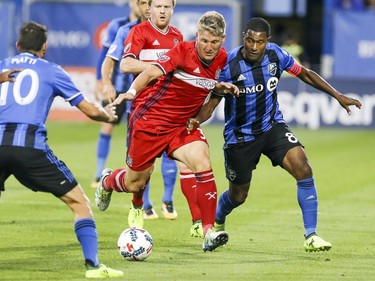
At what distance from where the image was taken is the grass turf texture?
9.09 metres

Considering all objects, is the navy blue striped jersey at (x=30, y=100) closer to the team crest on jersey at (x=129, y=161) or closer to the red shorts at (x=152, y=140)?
the red shorts at (x=152, y=140)

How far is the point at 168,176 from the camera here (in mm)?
12664

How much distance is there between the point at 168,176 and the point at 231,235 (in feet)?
4.92

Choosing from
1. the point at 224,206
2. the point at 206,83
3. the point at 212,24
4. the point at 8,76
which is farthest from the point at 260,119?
the point at 8,76

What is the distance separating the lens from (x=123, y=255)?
9.62m

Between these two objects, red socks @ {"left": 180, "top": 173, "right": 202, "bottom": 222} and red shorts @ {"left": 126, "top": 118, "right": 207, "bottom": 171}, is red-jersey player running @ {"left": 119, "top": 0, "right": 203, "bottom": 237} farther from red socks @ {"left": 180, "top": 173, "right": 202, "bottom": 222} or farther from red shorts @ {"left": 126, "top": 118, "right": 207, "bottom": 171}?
red shorts @ {"left": 126, "top": 118, "right": 207, "bottom": 171}

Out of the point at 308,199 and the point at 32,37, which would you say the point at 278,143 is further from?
the point at 32,37

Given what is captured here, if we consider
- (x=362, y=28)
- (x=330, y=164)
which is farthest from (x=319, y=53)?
(x=330, y=164)

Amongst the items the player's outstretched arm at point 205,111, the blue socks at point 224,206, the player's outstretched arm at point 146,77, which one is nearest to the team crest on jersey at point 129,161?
the player's outstretched arm at point 205,111

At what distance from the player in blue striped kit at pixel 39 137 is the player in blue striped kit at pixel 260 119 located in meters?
1.77

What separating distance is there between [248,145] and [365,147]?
11973mm

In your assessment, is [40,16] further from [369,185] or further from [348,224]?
[348,224]

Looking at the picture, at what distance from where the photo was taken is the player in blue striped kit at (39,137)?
8484mm

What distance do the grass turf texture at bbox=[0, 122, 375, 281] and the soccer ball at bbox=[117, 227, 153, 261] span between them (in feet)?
0.26
